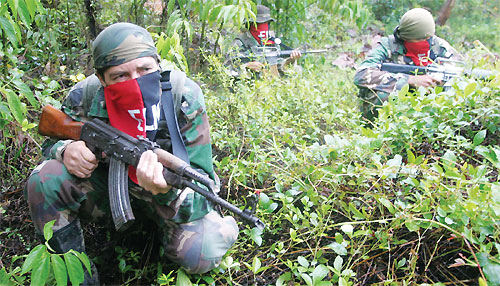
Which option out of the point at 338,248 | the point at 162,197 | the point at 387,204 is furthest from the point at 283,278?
the point at 162,197

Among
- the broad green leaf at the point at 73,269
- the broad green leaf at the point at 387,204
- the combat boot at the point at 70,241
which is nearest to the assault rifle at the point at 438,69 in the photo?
the broad green leaf at the point at 387,204

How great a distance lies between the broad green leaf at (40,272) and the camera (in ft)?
5.76

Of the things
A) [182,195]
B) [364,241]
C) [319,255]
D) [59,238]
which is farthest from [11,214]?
[364,241]

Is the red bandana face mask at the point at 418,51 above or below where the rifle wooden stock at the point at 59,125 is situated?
below

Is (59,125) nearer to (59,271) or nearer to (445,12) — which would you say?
(59,271)

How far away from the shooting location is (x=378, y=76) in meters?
4.31

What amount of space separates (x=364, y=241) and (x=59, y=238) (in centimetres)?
151

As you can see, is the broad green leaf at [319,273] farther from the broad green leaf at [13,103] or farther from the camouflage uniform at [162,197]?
the broad green leaf at [13,103]

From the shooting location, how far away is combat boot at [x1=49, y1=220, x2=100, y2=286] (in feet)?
7.25

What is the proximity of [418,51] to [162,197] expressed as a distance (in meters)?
3.33

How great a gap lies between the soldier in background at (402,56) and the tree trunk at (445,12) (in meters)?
5.38

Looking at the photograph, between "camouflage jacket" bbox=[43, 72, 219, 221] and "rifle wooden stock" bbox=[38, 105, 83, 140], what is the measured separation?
0.04 m

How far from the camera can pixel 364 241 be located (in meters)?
2.18

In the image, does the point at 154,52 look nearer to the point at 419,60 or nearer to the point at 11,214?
the point at 11,214
